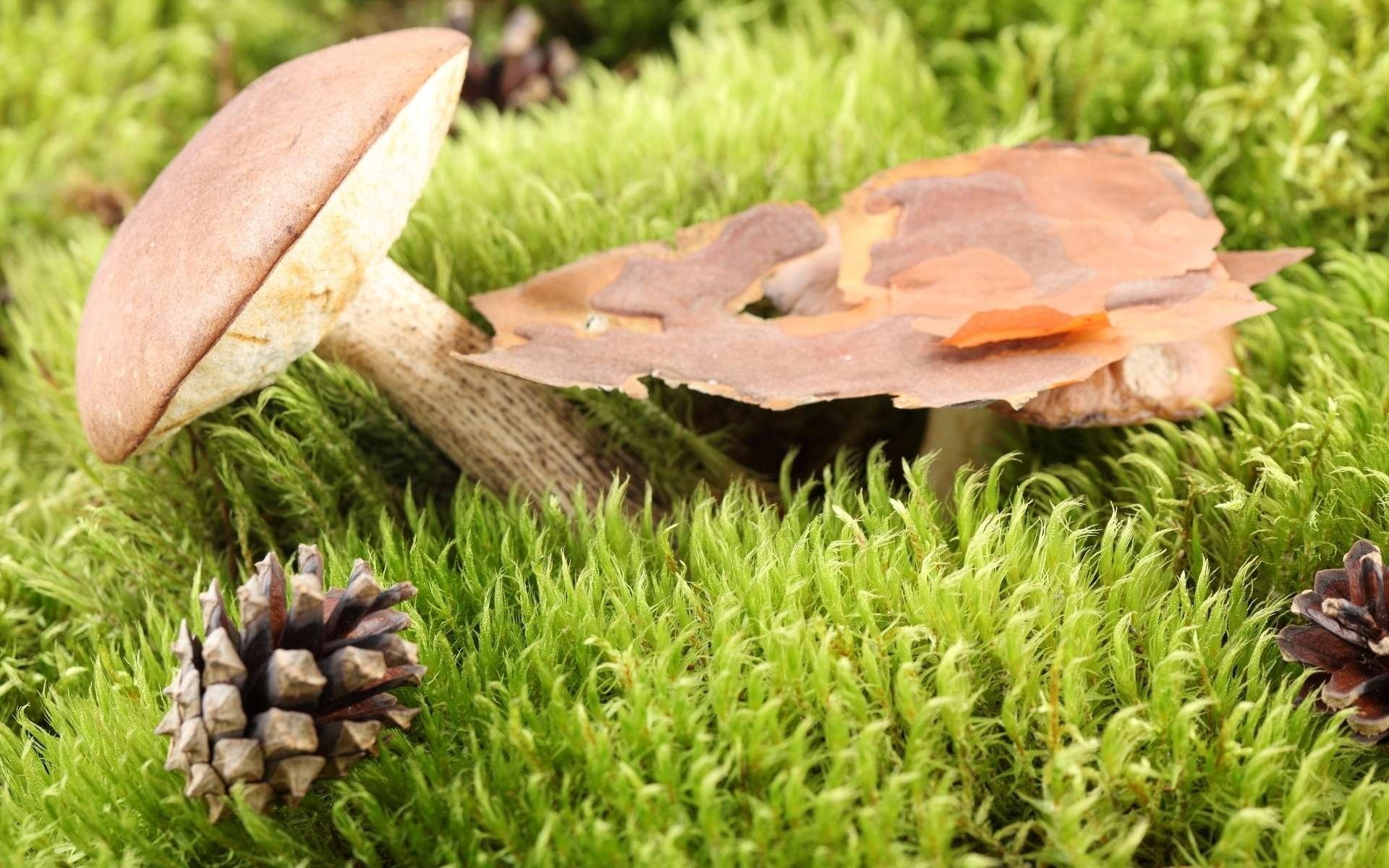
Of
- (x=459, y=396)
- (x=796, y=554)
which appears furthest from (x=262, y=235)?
(x=796, y=554)

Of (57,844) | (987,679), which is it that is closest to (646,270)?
(987,679)

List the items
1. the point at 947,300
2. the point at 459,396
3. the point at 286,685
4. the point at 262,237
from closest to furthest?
the point at 286,685 < the point at 262,237 < the point at 947,300 < the point at 459,396

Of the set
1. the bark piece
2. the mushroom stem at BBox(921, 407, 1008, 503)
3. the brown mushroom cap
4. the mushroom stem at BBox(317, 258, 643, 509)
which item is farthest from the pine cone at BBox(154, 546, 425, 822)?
the mushroom stem at BBox(921, 407, 1008, 503)

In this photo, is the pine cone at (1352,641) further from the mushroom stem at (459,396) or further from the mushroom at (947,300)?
the mushroom stem at (459,396)

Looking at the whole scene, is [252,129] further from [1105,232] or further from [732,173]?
[1105,232]

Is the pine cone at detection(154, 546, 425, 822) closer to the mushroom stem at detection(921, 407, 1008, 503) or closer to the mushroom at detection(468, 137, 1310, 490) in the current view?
the mushroom at detection(468, 137, 1310, 490)

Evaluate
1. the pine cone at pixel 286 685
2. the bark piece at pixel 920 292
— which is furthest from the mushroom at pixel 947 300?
the pine cone at pixel 286 685

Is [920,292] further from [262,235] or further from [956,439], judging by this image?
[262,235]
